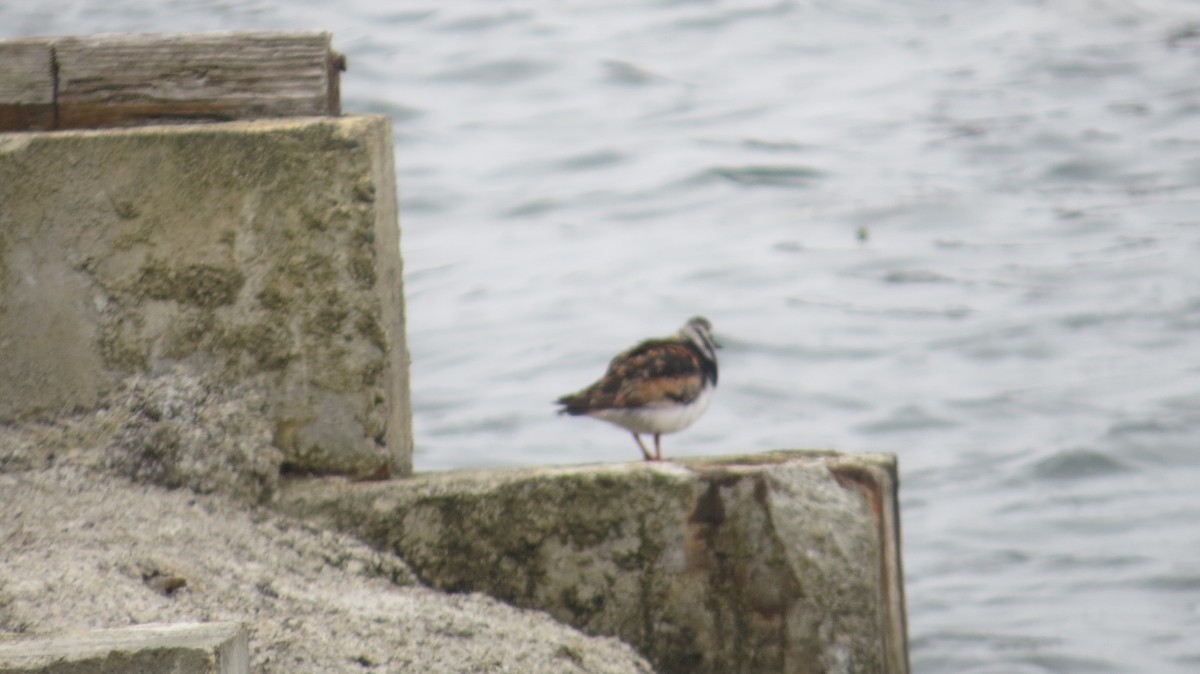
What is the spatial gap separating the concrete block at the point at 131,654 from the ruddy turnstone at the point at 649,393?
141 inches

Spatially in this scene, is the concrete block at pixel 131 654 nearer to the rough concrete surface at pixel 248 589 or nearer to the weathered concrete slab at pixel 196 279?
the rough concrete surface at pixel 248 589

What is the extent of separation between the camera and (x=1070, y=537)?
33.0ft

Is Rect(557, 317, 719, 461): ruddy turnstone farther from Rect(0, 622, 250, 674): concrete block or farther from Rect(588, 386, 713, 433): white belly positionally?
Rect(0, 622, 250, 674): concrete block

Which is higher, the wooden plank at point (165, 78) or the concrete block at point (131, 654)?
the wooden plank at point (165, 78)

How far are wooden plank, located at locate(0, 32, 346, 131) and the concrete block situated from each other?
5.29 ft

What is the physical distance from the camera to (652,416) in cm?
573

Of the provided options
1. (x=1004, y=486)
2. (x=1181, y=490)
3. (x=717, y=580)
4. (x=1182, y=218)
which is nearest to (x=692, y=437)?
(x=1004, y=486)

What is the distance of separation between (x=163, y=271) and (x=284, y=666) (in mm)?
975

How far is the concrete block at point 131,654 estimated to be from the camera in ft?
6.77

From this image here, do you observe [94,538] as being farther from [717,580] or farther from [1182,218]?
[1182,218]

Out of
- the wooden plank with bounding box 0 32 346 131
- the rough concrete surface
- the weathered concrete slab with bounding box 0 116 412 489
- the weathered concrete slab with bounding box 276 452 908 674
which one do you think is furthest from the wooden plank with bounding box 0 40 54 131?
the weathered concrete slab with bounding box 276 452 908 674

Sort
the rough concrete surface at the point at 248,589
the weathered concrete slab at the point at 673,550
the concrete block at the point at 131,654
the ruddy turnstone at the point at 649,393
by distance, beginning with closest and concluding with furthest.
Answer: the concrete block at the point at 131,654
the rough concrete surface at the point at 248,589
the weathered concrete slab at the point at 673,550
the ruddy turnstone at the point at 649,393

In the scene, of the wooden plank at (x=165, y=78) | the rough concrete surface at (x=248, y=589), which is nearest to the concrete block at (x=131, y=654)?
the rough concrete surface at (x=248, y=589)

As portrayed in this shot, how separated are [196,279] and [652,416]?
258 centimetres
